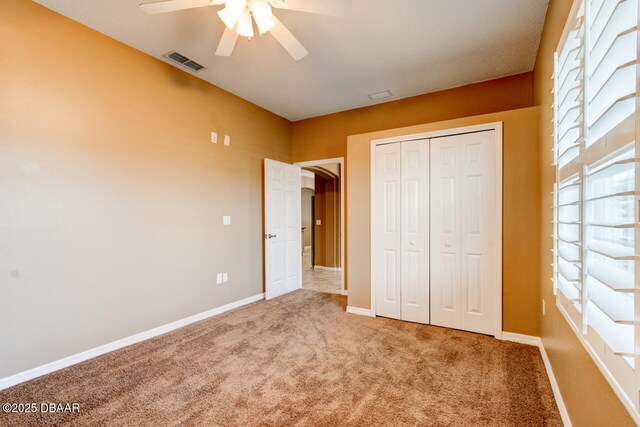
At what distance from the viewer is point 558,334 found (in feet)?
6.44

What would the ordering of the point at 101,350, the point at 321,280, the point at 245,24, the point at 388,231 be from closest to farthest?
the point at 245,24 → the point at 101,350 → the point at 388,231 → the point at 321,280

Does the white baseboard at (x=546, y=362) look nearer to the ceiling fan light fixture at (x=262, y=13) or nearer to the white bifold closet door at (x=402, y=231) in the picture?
the white bifold closet door at (x=402, y=231)

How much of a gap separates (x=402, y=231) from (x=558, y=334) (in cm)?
176

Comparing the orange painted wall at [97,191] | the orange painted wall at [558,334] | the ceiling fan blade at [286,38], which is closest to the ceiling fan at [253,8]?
the ceiling fan blade at [286,38]

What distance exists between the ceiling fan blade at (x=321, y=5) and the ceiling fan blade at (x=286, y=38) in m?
0.12

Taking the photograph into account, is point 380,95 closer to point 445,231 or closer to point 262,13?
point 445,231

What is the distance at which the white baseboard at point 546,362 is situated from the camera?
177cm

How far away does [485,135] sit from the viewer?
9.93ft

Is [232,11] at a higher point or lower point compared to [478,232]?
higher

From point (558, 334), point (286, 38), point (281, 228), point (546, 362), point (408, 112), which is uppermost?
point (408, 112)

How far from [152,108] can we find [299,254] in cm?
311

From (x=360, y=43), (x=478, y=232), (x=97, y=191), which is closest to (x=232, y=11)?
(x=360, y=43)

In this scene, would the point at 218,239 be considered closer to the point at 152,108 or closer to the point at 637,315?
the point at 152,108

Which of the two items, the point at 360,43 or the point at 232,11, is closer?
the point at 232,11
